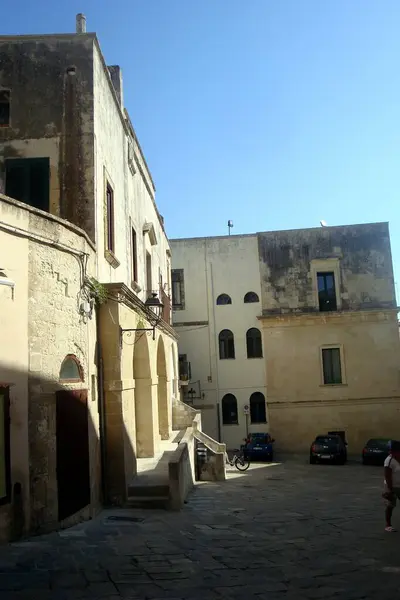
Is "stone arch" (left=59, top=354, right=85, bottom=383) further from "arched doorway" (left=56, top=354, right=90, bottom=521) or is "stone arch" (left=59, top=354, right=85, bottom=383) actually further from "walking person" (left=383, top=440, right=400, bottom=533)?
"walking person" (left=383, top=440, right=400, bottom=533)

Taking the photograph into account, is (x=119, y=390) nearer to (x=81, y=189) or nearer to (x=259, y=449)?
(x=81, y=189)

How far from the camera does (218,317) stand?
1239 inches

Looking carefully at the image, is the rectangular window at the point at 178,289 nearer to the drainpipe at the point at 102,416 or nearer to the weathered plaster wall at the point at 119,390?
the weathered plaster wall at the point at 119,390

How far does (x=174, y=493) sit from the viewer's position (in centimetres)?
1131

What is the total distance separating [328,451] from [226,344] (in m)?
8.97

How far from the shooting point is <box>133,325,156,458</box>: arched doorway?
→ 1552 cm

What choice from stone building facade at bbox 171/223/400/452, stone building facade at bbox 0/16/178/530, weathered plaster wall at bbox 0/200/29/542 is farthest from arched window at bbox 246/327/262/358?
weathered plaster wall at bbox 0/200/29/542

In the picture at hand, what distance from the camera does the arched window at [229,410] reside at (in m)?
30.6

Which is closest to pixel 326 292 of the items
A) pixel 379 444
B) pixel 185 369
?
pixel 379 444

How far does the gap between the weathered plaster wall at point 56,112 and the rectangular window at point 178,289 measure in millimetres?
20231

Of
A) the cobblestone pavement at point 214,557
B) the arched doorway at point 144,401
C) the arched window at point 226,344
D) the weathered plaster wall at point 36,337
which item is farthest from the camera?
the arched window at point 226,344

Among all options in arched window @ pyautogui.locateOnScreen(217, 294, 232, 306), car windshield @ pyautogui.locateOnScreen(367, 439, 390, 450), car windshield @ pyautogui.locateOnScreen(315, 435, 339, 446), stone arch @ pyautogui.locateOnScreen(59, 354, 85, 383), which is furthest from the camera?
arched window @ pyautogui.locateOnScreen(217, 294, 232, 306)

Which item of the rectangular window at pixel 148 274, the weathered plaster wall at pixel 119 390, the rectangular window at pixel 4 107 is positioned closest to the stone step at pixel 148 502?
the weathered plaster wall at pixel 119 390

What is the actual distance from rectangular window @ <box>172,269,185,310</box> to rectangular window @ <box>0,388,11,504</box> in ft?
78.0
